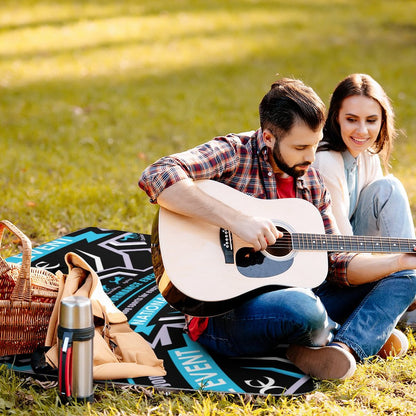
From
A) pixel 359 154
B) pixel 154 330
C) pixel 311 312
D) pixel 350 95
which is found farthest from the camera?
pixel 359 154

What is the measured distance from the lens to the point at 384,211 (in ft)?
12.0

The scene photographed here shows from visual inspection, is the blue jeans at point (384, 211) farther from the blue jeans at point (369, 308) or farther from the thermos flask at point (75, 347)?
the thermos flask at point (75, 347)

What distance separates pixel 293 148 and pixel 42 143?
4134mm

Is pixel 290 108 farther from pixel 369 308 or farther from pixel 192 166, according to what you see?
pixel 369 308

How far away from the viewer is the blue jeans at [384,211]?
363cm

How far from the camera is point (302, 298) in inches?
114

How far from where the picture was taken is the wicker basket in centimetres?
294

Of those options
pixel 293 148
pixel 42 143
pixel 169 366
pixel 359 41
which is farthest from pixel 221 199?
pixel 359 41

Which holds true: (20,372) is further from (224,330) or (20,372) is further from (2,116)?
(2,116)

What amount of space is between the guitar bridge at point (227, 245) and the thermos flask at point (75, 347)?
66cm

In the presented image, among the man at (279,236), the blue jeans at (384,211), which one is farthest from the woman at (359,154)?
the man at (279,236)

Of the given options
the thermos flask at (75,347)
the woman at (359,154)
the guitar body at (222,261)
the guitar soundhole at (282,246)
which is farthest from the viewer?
the woman at (359,154)

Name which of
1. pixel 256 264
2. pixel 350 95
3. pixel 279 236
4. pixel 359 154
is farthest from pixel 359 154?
pixel 256 264

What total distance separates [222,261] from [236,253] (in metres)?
0.08
